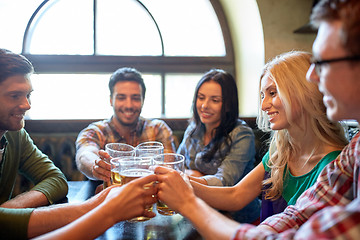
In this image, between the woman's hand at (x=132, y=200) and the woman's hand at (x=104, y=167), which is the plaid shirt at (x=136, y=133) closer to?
the woman's hand at (x=104, y=167)

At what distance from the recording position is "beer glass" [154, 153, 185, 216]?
1037 millimetres

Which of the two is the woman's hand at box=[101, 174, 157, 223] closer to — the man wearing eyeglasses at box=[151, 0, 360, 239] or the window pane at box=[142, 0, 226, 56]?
the man wearing eyeglasses at box=[151, 0, 360, 239]

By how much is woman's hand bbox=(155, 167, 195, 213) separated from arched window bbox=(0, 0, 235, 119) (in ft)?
8.95

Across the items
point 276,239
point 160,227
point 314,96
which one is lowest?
point 160,227

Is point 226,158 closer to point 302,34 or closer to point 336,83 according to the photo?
point 336,83

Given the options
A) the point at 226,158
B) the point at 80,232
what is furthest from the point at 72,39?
the point at 80,232

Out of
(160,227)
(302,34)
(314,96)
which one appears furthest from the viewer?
(302,34)

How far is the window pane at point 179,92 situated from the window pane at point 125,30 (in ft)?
1.36

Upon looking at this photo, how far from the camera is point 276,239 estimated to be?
2.15 feet

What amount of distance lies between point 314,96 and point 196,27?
112 inches

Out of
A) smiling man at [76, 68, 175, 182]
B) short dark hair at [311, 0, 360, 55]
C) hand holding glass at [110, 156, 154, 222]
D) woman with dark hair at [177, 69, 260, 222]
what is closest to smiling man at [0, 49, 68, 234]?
hand holding glass at [110, 156, 154, 222]

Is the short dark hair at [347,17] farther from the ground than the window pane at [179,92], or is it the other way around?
the short dark hair at [347,17]

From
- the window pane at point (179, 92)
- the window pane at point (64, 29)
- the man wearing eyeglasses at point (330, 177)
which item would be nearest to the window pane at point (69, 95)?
the window pane at point (64, 29)

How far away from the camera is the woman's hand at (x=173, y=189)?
0.93 m
